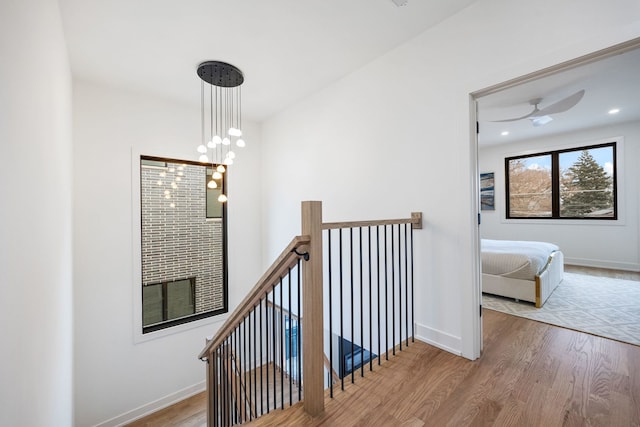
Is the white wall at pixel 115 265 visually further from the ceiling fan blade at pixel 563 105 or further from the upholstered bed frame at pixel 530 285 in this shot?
the ceiling fan blade at pixel 563 105

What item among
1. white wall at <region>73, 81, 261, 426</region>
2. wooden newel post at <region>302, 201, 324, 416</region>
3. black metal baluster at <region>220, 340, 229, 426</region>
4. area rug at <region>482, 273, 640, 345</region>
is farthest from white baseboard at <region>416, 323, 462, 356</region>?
white wall at <region>73, 81, 261, 426</region>

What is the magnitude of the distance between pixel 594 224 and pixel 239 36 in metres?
6.72

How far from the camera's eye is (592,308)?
2941mm

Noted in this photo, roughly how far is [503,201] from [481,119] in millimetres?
2874

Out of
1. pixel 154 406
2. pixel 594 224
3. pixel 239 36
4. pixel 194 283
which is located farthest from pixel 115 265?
pixel 594 224

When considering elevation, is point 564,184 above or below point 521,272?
above

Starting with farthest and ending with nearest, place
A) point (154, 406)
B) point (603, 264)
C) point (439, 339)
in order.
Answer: point (603, 264)
point (154, 406)
point (439, 339)

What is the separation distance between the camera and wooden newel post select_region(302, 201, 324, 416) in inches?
53.8

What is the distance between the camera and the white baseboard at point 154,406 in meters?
3.04

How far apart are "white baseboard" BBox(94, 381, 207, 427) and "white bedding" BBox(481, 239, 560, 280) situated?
418cm

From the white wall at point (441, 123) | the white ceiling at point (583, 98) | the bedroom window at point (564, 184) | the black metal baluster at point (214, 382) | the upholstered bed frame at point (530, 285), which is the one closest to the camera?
the white wall at point (441, 123)

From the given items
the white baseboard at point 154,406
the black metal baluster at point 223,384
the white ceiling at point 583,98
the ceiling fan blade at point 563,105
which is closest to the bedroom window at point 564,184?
the white ceiling at point 583,98

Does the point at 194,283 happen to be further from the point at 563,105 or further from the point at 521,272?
the point at 563,105

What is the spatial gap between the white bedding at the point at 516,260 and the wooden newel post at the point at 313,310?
9.62 ft
